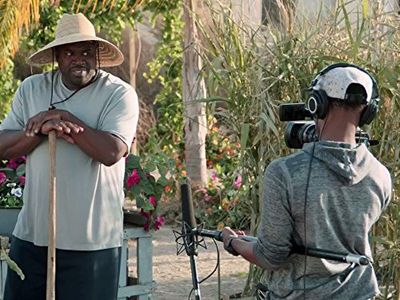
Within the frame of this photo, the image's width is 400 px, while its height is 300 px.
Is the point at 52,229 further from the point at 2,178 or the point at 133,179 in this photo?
the point at 2,178

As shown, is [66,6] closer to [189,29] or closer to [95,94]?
[189,29]

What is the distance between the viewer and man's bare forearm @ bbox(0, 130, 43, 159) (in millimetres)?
4461

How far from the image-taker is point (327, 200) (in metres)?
3.28

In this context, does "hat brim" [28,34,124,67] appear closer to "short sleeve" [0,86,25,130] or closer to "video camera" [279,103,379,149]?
"short sleeve" [0,86,25,130]

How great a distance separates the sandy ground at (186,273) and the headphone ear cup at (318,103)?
4.06 m

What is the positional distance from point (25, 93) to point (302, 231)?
188cm

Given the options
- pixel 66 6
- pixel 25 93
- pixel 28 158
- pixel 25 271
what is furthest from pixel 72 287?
pixel 66 6

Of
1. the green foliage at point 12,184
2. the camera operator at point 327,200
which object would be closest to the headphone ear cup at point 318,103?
the camera operator at point 327,200

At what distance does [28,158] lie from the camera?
4.59 m

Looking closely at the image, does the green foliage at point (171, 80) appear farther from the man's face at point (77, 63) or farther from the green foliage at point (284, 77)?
the man's face at point (77, 63)

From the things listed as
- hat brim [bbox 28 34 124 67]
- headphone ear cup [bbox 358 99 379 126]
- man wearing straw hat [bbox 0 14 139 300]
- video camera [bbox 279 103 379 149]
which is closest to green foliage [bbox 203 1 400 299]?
hat brim [bbox 28 34 124 67]

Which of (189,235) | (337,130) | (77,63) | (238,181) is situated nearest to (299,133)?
(337,130)

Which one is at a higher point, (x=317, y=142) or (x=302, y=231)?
(x=317, y=142)

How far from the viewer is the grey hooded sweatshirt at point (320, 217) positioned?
3250 mm
